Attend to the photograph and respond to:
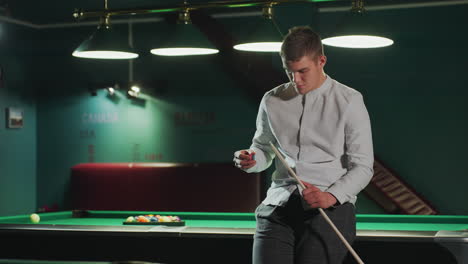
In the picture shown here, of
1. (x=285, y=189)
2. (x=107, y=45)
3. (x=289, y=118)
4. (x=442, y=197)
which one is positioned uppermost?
(x=107, y=45)

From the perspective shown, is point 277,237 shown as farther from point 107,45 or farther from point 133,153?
point 133,153

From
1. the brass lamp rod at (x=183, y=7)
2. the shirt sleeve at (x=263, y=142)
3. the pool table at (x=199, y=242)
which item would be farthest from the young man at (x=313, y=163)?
the brass lamp rod at (x=183, y=7)

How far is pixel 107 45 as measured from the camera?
4812 mm

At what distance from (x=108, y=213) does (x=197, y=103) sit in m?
3.71

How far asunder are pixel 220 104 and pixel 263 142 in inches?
227

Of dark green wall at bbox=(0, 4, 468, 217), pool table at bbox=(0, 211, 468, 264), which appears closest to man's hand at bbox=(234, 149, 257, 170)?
pool table at bbox=(0, 211, 468, 264)

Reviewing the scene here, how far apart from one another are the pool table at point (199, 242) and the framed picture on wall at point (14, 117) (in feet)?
14.1

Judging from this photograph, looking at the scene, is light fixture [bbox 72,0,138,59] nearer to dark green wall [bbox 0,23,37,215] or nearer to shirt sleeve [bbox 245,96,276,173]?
shirt sleeve [bbox 245,96,276,173]

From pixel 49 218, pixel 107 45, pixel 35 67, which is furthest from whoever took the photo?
pixel 35 67

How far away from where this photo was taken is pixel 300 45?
2.59 metres

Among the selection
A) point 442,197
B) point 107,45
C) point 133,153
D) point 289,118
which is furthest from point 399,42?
point 289,118

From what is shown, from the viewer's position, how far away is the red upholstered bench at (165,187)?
8.20 meters

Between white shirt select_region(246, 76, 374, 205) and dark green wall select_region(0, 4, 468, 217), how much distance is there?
17.7 ft

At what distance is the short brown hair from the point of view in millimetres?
2586
